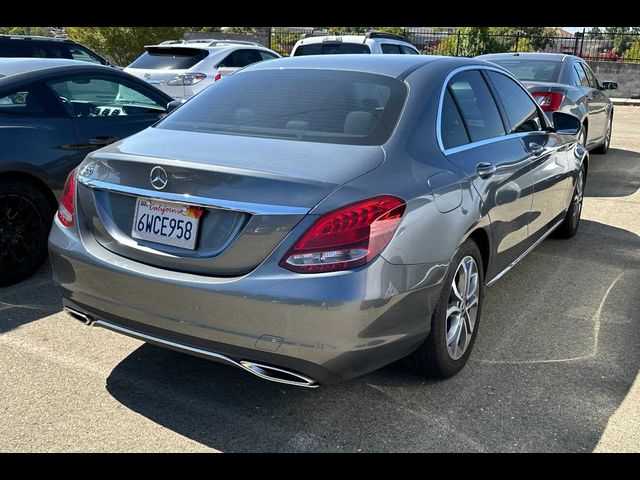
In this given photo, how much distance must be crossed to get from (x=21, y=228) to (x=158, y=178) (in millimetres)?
2292

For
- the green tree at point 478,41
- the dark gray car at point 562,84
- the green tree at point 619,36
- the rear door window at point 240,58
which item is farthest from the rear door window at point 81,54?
the green tree at point 619,36

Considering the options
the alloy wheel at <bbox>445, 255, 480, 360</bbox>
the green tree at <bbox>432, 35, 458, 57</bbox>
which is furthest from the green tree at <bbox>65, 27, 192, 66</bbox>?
the alloy wheel at <bbox>445, 255, 480, 360</bbox>

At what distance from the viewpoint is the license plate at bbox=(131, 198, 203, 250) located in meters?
2.65

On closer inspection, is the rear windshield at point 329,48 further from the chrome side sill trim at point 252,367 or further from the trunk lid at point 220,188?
the chrome side sill trim at point 252,367

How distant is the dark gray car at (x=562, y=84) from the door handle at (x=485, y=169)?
491cm

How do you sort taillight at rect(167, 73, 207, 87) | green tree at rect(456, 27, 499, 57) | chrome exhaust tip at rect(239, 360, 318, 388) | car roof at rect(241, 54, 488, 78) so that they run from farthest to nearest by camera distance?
green tree at rect(456, 27, 499, 57) < taillight at rect(167, 73, 207, 87) < car roof at rect(241, 54, 488, 78) < chrome exhaust tip at rect(239, 360, 318, 388)

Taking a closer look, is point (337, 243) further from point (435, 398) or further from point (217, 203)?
point (435, 398)

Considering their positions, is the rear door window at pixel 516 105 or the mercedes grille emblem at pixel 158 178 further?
the rear door window at pixel 516 105

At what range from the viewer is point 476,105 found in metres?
3.81

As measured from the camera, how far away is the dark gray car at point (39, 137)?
4.47 metres

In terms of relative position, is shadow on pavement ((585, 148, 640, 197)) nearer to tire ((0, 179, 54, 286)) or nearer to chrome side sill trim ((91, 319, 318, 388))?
tire ((0, 179, 54, 286))

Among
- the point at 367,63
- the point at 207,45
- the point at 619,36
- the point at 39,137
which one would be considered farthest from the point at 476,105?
the point at 619,36

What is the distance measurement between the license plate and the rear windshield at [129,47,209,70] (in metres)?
8.21
